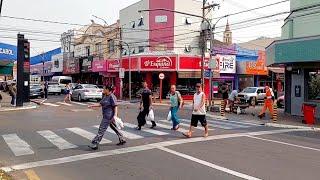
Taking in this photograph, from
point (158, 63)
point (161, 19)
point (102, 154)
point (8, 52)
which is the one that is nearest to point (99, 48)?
point (161, 19)

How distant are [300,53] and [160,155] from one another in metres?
14.6

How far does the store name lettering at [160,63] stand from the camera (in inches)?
1702

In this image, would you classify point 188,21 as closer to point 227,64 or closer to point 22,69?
point 227,64

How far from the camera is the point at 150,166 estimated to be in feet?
33.1

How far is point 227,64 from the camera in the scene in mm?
47375

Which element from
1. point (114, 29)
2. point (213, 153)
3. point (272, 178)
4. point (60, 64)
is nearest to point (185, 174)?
point (272, 178)

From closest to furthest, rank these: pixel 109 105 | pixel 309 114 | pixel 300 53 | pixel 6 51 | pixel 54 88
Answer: pixel 109 105
pixel 309 114
pixel 300 53
pixel 6 51
pixel 54 88

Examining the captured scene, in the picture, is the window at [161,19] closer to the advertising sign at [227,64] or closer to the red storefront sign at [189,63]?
the red storefront sign at [189,63]

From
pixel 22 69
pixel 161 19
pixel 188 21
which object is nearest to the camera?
pixel 22 69

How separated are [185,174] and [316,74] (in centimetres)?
1832

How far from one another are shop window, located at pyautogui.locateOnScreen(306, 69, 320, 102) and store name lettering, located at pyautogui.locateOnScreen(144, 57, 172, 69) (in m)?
18.7

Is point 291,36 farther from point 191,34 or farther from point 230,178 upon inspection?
point 191,34

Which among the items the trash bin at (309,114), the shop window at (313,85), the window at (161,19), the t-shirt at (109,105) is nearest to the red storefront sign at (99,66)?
the window at (161,19)

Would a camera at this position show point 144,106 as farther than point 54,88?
No
